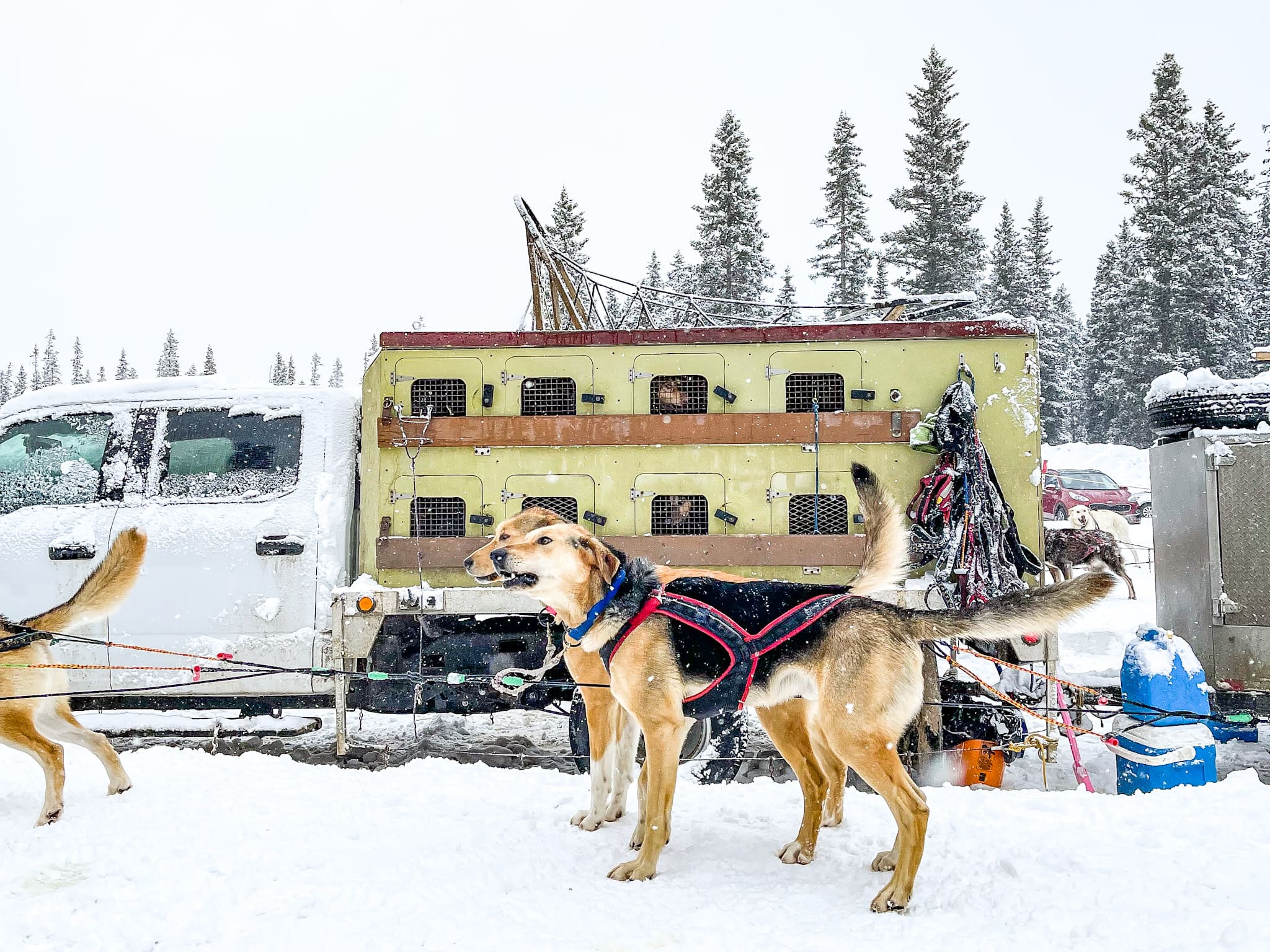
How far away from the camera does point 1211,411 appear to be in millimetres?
6027

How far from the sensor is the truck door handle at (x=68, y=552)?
5574mm

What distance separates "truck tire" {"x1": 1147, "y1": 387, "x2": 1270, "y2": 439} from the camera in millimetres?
5926

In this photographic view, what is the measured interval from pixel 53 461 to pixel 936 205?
119ft

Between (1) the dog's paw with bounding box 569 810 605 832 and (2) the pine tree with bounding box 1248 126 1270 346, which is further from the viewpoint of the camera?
(2) the pine tree with bounding box 1248 126 1270 346

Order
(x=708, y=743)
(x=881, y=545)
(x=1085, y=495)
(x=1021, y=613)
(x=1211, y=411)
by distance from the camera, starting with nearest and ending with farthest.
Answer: (x=1021, y=613) < (x=881, y=545) < (x=708, y=743) < (x=1211, y=411) < (x=1085, y=495)

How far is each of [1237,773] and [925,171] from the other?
122 feet

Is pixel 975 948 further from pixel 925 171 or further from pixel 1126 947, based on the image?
pixel 925 171

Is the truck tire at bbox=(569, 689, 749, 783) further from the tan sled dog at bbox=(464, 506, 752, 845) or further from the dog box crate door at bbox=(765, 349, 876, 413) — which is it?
the dog box crate door at bbox=(765, 349, 876, 413)

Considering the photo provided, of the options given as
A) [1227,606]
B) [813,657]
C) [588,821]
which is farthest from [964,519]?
[588,821]

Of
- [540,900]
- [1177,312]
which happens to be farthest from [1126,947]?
[1177,312]

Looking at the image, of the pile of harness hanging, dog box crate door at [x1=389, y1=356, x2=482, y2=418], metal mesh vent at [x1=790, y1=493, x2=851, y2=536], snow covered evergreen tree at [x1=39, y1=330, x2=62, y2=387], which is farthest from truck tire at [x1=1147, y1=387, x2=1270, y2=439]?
snow covered evergreen tree at [x1=39, y1=330, x2=62, y2=387]

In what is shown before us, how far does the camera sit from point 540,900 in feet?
10.2

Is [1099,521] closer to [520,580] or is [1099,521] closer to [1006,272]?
[520,580]

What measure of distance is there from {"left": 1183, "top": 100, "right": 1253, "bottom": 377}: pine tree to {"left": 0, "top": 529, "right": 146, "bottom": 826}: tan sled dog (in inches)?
1617
